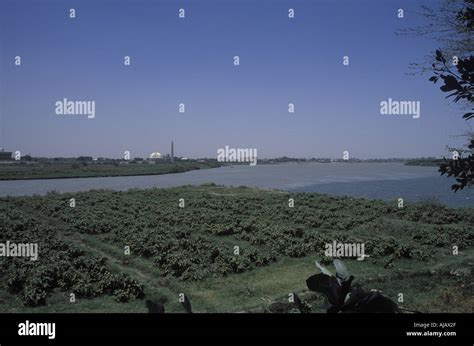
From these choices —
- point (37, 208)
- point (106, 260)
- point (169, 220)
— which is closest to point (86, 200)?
point (37, 208)

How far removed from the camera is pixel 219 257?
16922mm

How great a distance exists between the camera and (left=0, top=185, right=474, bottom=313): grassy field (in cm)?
1250

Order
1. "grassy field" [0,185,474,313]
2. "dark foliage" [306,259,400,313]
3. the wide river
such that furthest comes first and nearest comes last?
1. the wide river
2. "grassy field" [0,185,474,313]
3. "dark foliage" [306,259,400,313]

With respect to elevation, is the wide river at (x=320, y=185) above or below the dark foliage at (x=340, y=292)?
below

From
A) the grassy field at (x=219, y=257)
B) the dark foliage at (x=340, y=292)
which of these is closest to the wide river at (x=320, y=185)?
the grassy field at (x=219, y=257)

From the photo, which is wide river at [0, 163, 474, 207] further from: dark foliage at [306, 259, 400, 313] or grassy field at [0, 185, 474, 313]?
dark foliage at [306, 259, 400, 313]

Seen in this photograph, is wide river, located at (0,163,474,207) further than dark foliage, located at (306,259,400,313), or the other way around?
wide river, located at (0,163,474,207)

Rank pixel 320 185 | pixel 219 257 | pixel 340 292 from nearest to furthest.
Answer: pixel 340 292, pixel 219 257, pixel 320 185

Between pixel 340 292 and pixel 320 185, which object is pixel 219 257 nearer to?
pixel 340 292

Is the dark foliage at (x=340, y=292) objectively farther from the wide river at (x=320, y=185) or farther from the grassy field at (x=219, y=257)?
the wide river at (x=320, y=185)

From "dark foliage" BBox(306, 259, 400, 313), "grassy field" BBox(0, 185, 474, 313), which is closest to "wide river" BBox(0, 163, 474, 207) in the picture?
"grassy field" BBox(0, 185, 474, 313)

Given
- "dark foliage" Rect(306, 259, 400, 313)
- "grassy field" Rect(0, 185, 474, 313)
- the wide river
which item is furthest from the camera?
the wide river

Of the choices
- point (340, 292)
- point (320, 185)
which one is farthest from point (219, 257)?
point (320, 185)

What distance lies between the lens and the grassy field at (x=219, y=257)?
12.5m
